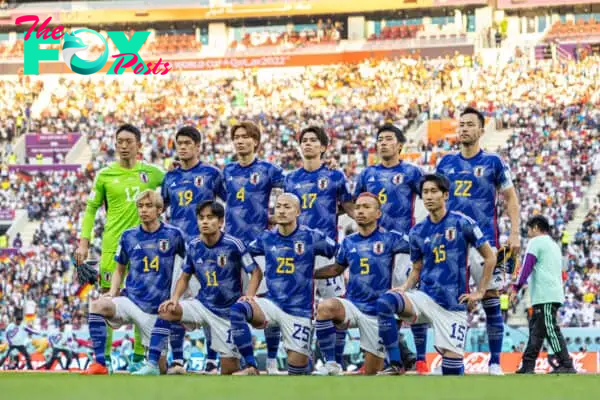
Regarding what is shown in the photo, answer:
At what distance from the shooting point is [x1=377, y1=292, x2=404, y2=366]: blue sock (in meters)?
8.93

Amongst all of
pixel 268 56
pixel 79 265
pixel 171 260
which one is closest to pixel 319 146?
pixel 171 260

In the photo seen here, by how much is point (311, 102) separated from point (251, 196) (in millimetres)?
33260

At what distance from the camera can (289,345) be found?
9.57 meters

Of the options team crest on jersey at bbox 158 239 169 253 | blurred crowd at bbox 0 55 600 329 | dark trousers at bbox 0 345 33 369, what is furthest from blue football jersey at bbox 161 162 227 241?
blurred crowd at bbox 0 55 600 329

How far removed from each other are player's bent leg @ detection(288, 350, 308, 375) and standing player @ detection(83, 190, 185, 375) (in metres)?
1.07

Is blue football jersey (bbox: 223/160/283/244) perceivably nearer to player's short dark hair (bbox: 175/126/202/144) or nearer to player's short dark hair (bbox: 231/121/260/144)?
player's short dark hair (bbox: 231/121/260/144)

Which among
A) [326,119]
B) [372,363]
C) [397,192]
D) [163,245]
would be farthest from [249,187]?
[326,119]

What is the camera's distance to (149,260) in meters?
10.1

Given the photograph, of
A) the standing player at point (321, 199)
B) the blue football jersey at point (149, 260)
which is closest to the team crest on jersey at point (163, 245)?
the blue football jersey at point (149, 260)

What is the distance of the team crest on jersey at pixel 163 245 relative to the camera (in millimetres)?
10078

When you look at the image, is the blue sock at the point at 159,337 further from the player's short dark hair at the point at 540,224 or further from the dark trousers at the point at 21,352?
the dark trousers at the point at 21,352

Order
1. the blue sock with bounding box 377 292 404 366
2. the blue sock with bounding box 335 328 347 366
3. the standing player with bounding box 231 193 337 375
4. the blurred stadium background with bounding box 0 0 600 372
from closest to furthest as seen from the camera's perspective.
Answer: the blue sock with bounding box 377 292 404 366
the standing player with bounding box 231 193 337 375
the blue sock with bounding box 335 328 347 366
the blurred stadium background with bounding box 0 0 600 372

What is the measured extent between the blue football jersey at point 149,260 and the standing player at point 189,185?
26 cm

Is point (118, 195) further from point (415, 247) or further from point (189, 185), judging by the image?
point (415, 247)
